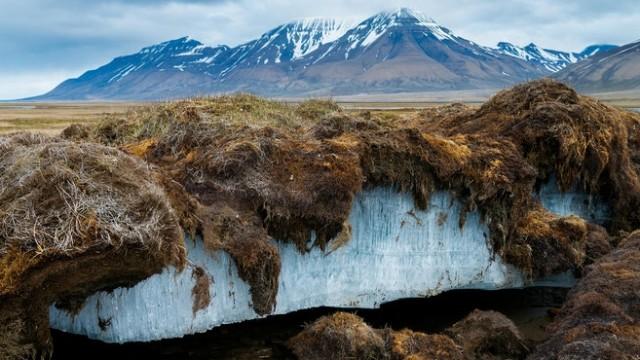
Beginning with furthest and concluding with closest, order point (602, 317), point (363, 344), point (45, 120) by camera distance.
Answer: point (45, 120), point (363, 344), point (602, 317)

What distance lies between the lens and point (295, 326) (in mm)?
14086

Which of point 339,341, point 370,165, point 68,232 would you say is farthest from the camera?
point 370,165

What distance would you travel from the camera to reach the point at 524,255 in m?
15.9

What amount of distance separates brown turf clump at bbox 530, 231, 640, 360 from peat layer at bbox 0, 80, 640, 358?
245cm

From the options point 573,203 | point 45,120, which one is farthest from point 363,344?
point 45,120

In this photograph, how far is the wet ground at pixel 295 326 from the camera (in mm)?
12211

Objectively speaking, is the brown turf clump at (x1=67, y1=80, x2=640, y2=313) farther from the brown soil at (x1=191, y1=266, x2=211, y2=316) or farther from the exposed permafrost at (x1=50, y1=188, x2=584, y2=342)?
the brown soil at (x1=191, y1=266, x2=211, y2=316)

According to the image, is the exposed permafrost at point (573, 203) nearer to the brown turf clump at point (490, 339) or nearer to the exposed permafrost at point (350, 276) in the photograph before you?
the exposed permafrost at point (350, 276)

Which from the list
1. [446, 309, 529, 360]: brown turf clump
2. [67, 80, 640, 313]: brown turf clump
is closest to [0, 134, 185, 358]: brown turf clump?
[67, 80, 640, 313]: brown turf clump

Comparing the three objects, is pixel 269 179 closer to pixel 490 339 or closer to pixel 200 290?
pixel 200 290

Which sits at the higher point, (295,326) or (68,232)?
(68,232)

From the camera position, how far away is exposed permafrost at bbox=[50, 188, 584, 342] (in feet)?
37.9

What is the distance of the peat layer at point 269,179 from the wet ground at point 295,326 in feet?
3.32

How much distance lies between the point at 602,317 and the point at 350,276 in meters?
5.29
